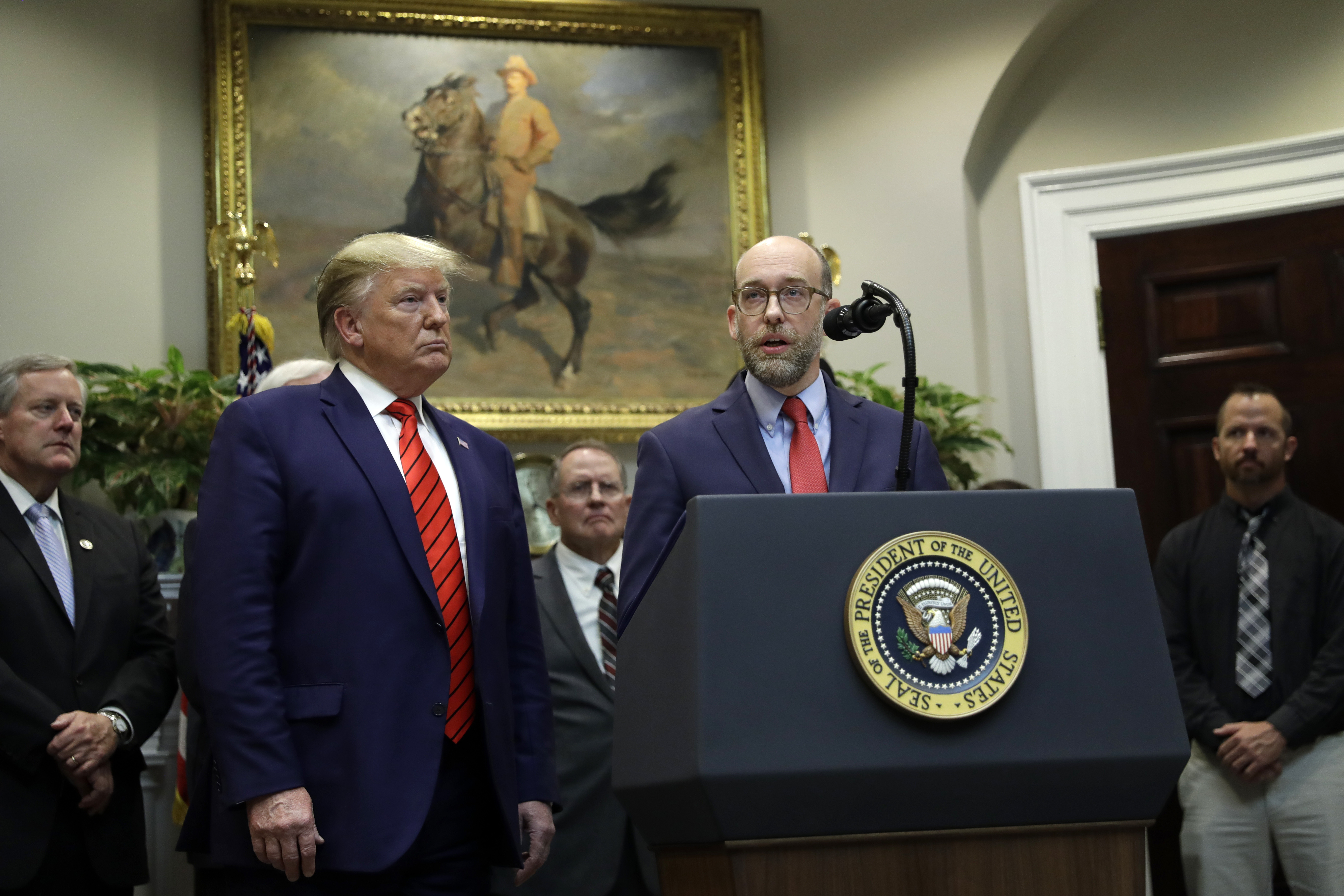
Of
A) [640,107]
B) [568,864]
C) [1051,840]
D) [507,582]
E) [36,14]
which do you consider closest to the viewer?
[1051,840]

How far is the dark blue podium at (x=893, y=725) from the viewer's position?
1.58 metres

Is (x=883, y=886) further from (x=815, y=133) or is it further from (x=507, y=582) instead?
(x=815, y=133)

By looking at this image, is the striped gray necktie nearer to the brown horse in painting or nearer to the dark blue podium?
the brown horse in painting

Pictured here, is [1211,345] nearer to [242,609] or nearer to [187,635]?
[187,635]

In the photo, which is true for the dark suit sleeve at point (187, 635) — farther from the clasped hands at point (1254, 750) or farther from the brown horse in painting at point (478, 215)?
the clasped hands at point (1254, 750)

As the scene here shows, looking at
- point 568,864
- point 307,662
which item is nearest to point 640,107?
point 568,864

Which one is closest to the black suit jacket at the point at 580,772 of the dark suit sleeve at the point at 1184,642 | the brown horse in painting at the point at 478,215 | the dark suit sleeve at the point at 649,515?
the dark suit sleeve at the point at 649,515

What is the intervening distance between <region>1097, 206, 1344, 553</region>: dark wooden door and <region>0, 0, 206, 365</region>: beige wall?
367 cm

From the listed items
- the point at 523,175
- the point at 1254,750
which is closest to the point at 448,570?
the point at 1254,750

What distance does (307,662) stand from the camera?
221 centimetres

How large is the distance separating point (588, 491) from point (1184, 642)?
1.99 m

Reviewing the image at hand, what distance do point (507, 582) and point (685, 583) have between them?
3.10 ft

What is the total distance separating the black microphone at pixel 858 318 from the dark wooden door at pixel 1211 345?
342cm

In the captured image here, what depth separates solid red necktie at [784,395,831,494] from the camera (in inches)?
95.3
